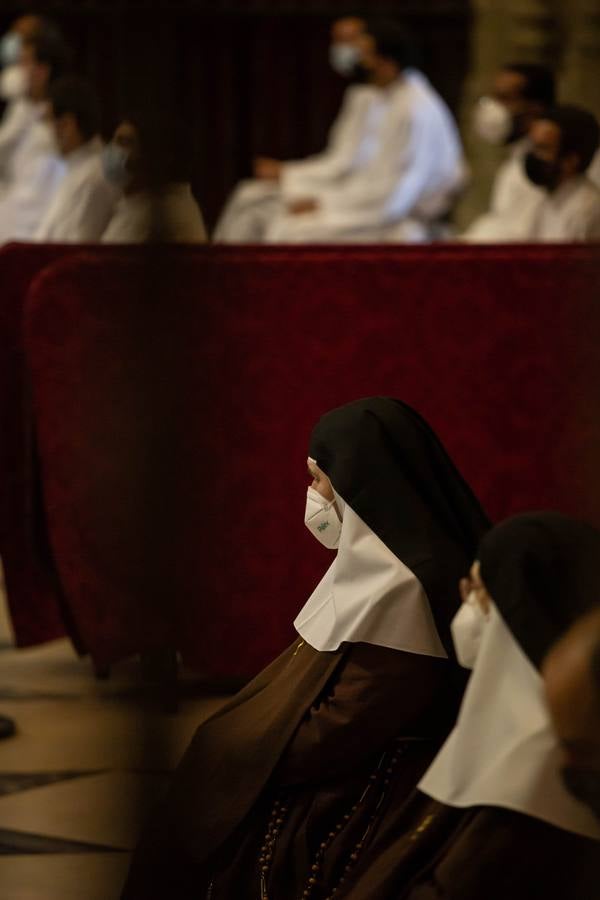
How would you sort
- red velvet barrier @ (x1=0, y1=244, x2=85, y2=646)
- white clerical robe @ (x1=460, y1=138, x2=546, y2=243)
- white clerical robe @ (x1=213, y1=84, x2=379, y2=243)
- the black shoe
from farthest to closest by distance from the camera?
1. white clerical robe @ (x1=213, y1=84, x2=379, y2=243)
2. white clerical robe @ (x1=460, y1=138, x2=546, y2=243)
3. red velvet barrier @ (x1=0, y1=244, x2=85, y2=646)
4. the black shoe

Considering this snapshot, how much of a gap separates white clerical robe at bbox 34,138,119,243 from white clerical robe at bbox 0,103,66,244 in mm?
2034

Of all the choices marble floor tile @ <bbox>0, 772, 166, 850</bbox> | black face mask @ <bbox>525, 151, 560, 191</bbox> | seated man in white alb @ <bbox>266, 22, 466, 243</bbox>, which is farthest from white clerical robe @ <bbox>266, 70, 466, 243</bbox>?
marble floor tile @ <bbox>0, 772, 166, 850</bbox>

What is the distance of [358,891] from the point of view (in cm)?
219

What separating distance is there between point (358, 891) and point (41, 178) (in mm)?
6477

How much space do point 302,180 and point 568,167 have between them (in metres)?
4.28

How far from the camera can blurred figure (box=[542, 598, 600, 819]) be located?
1.84 m

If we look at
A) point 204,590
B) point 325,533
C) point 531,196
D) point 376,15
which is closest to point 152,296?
point 325,533

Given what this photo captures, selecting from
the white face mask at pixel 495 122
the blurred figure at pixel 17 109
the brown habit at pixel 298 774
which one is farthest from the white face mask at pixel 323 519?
the blurred figure at pixel 17 109

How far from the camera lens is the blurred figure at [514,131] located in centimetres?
642

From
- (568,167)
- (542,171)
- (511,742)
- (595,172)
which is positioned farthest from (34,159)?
(511,742)

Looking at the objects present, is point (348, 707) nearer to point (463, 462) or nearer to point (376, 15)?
point (463, 462)

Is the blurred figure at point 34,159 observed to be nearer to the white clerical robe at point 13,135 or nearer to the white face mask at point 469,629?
the white clerical robe at point 13,135

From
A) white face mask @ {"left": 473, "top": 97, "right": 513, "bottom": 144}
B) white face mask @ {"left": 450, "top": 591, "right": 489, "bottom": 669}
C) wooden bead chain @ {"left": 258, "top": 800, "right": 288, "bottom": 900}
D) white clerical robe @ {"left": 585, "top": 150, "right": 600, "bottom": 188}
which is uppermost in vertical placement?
white face mask @ {"left": 450, "top": 591, "right": 489, "bottom": 669}

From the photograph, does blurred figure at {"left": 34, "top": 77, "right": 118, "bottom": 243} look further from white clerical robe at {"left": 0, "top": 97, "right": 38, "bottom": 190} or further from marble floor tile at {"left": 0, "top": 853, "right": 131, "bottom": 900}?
white clerical robe at {"left": 0, "top": 97, "right": 38, "bottom": 190}
